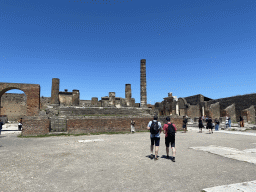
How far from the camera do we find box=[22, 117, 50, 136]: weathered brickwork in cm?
1114

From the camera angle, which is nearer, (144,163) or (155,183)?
(155,183)

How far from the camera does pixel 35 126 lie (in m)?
11.3

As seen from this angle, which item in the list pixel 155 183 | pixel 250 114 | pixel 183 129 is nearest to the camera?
pixel 155 183

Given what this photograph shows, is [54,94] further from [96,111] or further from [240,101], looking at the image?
[240,101]

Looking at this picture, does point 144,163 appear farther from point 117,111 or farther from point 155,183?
point 117,111

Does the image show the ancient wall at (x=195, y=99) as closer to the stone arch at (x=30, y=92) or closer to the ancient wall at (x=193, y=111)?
the ancient wall at (x=193, y=111)

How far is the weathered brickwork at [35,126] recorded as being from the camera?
11.1m

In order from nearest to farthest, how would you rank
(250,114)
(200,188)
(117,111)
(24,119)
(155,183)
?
(200,188) → (155,183) → (24,119) → (117,111) → (250,114)

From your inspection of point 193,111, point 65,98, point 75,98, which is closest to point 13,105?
point 65,98

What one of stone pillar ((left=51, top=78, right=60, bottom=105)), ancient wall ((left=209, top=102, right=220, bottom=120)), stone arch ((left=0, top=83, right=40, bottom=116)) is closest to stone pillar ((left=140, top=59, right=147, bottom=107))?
ancient wall ((left=209, top=102, right=220, bottom=120))

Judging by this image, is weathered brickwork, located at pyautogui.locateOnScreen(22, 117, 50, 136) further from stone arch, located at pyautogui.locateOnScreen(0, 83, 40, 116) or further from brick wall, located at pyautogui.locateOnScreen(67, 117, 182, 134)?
stone arch, located at pyautogui.locateOnScreen(0, 83, 40, 116)

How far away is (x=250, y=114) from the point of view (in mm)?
22844

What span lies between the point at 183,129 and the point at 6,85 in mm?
17423

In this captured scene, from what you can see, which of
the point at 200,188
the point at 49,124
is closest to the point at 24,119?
the point at 49,124
